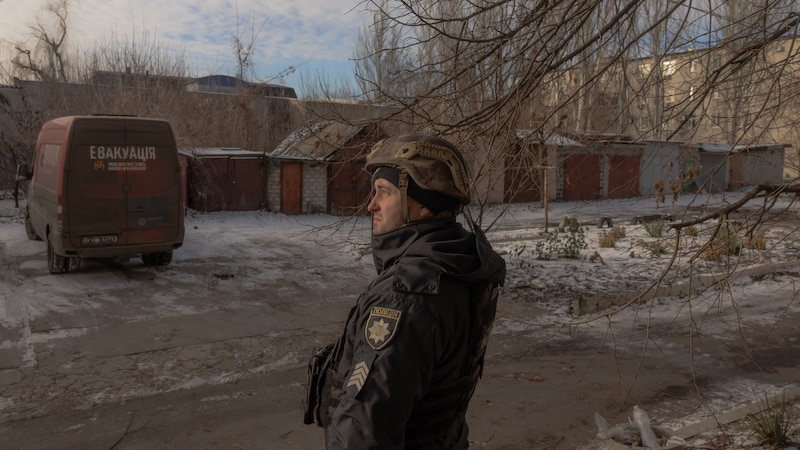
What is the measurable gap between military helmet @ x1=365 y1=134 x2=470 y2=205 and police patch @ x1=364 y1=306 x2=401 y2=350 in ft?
1.37

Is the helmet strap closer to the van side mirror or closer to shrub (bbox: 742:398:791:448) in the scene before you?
shrub (bbox: 742:398:791:448)

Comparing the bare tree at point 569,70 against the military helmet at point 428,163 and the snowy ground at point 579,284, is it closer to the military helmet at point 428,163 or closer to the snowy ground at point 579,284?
the snowy ground at point 579,284

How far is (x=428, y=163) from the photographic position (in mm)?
1831

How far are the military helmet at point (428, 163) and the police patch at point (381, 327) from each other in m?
0.42

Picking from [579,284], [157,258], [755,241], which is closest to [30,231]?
[157,258]

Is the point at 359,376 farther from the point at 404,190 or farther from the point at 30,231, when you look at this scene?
the point at 30,231

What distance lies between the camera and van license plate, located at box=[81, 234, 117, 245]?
912 cm

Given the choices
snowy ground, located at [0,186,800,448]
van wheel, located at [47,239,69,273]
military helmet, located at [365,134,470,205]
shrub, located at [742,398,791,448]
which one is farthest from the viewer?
van wheel, located at [47,239,69,273]

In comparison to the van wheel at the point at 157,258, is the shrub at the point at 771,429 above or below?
below

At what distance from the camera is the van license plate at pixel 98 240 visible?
9.12 m

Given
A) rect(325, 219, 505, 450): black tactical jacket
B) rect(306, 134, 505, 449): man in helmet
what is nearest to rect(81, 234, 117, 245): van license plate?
rect(306, 134, 505, 449): man in helmet

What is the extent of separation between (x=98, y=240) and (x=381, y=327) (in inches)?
352

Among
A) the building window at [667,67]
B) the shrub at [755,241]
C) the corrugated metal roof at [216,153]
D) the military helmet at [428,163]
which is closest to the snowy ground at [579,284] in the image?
the shrub at [755,241]

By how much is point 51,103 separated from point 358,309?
22815 mm
